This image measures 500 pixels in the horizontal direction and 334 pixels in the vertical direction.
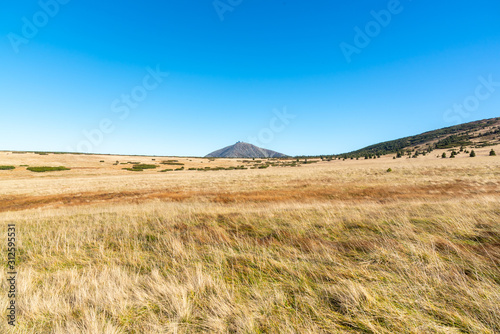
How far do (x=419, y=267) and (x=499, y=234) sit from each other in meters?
2.96

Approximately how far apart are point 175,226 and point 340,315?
5.37 meters

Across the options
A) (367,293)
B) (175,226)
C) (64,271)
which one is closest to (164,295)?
(64,271)

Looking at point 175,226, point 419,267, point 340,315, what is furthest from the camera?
point 175,226

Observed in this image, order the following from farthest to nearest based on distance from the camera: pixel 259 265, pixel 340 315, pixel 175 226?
pixel 175 226 < pixel 259 265 < pixel 340 315

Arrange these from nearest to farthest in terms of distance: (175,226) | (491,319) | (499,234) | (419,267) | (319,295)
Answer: (491,319) → (319,295) → (419,267) → (499,234) → (175,226)

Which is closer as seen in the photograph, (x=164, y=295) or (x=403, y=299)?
(x=403, y=299)

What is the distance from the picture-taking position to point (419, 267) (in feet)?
10.8

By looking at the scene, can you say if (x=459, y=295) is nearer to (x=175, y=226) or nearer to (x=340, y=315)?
(x=340, y=315)

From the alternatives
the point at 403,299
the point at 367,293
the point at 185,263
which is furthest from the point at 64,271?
the point at 403,299

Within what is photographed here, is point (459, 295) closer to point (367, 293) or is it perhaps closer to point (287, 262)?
point (367, 293)

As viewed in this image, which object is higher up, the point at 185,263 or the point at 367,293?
the point at 367,293

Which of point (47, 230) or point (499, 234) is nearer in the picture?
point (499, 234)

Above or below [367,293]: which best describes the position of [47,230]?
below

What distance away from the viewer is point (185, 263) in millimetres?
4012
